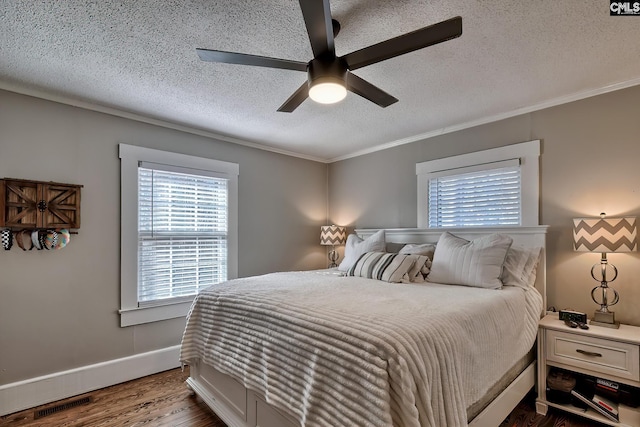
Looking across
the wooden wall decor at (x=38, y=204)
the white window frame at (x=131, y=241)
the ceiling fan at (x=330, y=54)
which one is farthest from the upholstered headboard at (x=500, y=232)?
the wooden wall decor at (x=38, y=204)

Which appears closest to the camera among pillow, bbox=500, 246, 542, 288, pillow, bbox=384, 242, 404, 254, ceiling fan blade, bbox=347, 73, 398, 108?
ceiling fan blade, bbox=347, 73, 398, 108

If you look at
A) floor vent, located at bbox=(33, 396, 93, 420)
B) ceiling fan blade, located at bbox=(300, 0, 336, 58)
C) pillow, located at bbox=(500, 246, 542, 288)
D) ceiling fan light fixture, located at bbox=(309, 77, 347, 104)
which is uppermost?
ceiling fan blade, located at bbox=(300, 0, 336, 58)

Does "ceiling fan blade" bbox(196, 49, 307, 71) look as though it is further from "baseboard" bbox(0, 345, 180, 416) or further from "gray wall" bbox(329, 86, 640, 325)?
"baseboard" bbox(0, 345, 180, 416)

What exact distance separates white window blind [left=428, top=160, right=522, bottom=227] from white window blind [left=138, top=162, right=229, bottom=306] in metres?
2.39

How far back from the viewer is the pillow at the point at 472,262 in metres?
2.39

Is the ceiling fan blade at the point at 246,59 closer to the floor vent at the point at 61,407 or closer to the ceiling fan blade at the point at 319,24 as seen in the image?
the ceiling fan blade at the point at 319,24

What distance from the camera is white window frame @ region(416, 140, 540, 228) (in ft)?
9.04

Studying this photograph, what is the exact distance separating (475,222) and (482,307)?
155 centimetres

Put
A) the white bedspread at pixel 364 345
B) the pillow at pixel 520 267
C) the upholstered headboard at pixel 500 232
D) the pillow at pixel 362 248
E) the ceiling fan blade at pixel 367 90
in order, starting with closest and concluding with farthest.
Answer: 1. the white bedspread at pixel 364 345
2. the ceiling fan blade at pixel 367 90
3. the pillow at pixel 520 267
4. the upholstered headboard at pixel 500 232
5. the pillow at pixel 362 248

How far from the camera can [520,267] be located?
2.50 m

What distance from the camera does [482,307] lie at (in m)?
1.80

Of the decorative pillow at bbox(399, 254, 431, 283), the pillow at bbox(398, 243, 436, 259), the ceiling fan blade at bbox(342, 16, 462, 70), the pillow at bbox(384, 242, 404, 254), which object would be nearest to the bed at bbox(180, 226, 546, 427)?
the decorative pillow at bbox(399, 254, 431, 283)

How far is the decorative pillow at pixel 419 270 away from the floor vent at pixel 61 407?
8.87 feet

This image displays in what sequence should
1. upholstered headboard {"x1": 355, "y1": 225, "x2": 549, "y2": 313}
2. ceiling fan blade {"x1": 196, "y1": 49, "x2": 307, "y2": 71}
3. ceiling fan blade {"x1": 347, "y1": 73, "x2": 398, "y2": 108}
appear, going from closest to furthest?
1. ceiling fan blade {"x1": 196, "y1": 49, "x2": 307, "y2": 71}
2. ceiling fan blade {"x1": 347, "y1": 73, "x2": 398, "y2": 108}
3. upholstered headboard {"x1": 355, "y1": 225, "x2": 549, "y2": 313}
